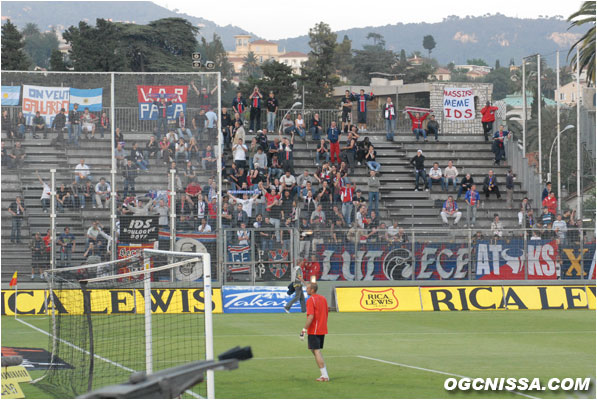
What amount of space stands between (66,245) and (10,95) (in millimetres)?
5459

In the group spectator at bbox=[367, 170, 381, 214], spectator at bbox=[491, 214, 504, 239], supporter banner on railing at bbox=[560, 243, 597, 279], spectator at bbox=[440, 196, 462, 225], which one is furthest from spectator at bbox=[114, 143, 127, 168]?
supporter banner on railing at bbox=[560, 243, 597, 279]

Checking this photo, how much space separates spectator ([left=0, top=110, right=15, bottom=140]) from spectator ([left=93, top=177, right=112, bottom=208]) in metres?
3.34

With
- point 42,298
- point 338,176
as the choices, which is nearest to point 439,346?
point 42,298

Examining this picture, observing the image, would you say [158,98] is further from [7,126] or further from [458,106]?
[458,106]

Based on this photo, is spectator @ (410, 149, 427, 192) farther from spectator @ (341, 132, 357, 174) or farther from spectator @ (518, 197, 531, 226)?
spectator @ (518, 197, 531, 226)

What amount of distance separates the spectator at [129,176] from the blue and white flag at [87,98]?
220cm

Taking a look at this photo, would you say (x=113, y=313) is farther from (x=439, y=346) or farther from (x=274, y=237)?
(x=274, y=237)

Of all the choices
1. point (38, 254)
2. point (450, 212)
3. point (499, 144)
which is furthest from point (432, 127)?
point (38, 254)

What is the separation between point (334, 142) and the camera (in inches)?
1666

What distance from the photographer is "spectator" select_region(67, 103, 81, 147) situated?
104ft

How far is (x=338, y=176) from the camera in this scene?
3884 centimetres

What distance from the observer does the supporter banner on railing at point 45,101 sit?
31.2 m

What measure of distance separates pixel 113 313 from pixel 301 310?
11166mm

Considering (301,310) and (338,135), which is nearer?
(301,310)
